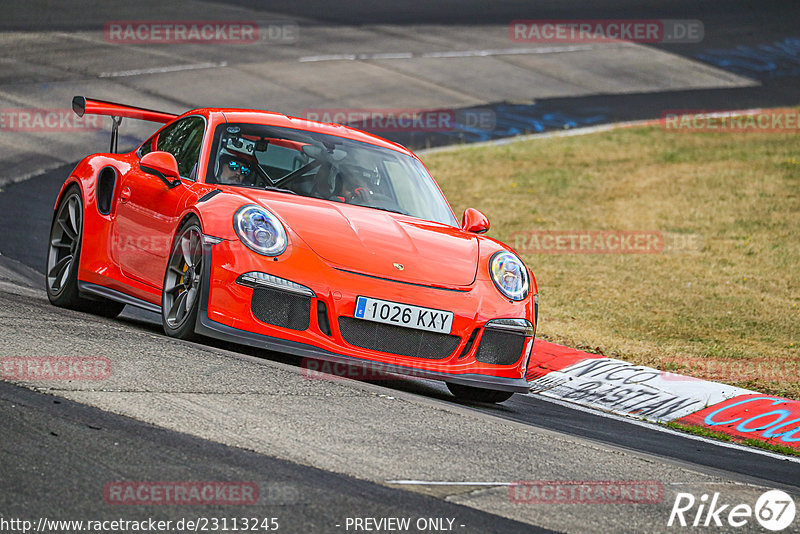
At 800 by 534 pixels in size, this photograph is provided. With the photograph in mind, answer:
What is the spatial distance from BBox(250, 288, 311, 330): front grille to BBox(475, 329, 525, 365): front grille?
100 cm

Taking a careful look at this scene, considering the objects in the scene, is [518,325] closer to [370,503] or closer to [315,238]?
[315,238]

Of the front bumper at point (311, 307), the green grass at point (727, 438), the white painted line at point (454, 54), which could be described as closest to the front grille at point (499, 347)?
the front bumper at point (311, 307)

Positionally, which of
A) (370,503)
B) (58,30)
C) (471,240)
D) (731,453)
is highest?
(58,30)

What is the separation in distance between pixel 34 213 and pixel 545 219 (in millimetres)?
6621

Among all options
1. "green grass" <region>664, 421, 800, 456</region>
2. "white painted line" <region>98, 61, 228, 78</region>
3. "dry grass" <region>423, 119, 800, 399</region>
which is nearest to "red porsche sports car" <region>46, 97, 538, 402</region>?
"green grass" <region>664, 421, 800, 456</region>

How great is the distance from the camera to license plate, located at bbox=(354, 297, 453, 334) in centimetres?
611

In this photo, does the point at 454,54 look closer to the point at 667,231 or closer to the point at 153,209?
the point at 667,231

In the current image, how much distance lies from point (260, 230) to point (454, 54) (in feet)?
68.0

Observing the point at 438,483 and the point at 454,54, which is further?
the point at 454,54

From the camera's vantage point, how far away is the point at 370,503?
13.0 ft

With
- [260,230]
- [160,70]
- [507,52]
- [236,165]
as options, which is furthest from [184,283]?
[507,52]

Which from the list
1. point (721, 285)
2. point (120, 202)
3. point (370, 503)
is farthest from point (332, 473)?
point (721, 285)

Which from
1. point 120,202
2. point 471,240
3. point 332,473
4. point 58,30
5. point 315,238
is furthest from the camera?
point 58,30

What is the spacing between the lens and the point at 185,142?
756 centimetres
